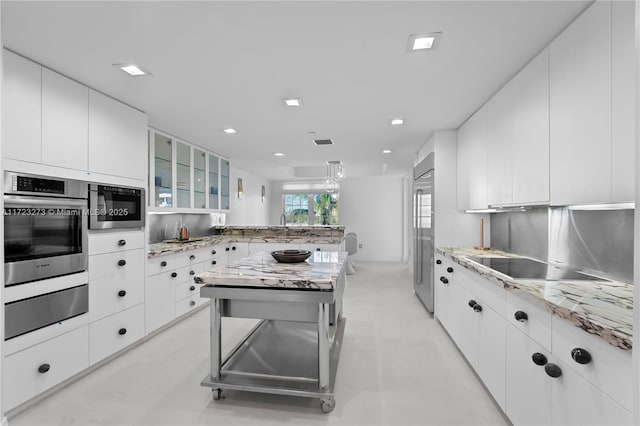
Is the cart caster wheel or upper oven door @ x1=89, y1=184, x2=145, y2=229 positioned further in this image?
upper oven door @ x1=89, y1=184, x2=145, y2=229

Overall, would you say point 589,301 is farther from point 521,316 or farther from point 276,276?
point 276,276

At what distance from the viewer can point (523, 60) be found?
2135 mm

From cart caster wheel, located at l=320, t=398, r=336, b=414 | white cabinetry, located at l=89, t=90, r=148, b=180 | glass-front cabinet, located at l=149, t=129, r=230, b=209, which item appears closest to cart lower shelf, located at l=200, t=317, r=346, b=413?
cart caster wheel, located at l=320, t=398, r=336, b=414

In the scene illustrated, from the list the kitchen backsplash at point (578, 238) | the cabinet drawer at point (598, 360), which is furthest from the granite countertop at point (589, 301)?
the kitchen backsplash at point (578, 238)

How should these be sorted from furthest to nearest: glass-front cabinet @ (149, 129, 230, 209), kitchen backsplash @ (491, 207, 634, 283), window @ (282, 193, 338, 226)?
window @ (282, 193, 338, 226) → glass-front cabinet @ (149, 129, 230, 209) → kitchen backsplash @ (491, 207, 634, 283)

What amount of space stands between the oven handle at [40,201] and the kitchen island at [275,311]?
4.22 feet

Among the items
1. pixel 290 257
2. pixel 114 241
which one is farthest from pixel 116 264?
pixel 290 257

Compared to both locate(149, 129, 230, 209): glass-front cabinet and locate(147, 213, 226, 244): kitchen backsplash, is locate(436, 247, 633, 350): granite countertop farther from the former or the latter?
locate(147, 213, 226, 244): kitchen backsplash

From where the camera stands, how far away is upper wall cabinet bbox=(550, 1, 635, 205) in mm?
1380

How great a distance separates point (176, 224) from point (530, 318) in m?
4.48

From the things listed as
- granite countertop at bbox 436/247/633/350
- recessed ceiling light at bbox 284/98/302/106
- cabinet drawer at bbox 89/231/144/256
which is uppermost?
recessed ceiling light at bbox 284/98/302/106

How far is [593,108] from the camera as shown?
1560mm

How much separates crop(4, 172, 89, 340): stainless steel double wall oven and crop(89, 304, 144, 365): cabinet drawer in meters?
0.25

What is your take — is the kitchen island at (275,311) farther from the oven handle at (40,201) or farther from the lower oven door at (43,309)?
the oven handle at (40,201)
